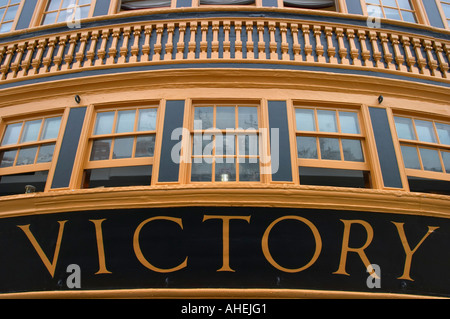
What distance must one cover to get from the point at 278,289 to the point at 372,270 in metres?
1.39

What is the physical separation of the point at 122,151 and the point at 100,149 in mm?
431

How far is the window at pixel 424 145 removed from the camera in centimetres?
563

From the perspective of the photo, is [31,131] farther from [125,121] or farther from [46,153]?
[125,121]

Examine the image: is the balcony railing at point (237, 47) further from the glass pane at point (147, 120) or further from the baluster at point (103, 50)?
the glass pane at point (147, 120)

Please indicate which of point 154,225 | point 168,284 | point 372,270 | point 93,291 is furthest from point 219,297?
point 372,270

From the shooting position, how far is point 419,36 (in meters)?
6.68

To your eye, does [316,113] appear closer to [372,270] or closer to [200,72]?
[200,72]

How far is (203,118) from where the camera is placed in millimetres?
5828

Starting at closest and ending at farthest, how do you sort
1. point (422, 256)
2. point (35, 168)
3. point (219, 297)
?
point (219, 297), point (422, 256), point (35, 168)

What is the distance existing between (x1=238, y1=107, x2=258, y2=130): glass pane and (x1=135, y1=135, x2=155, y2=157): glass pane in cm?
154

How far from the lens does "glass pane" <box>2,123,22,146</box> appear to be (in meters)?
6.25

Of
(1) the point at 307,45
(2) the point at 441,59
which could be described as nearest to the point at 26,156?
(1) the point at 307,45

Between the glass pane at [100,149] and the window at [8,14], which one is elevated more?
the window at [8,14]

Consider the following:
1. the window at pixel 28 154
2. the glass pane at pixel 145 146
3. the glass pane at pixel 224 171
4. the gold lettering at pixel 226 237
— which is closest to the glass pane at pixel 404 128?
the glass pane at pixel 224 171
